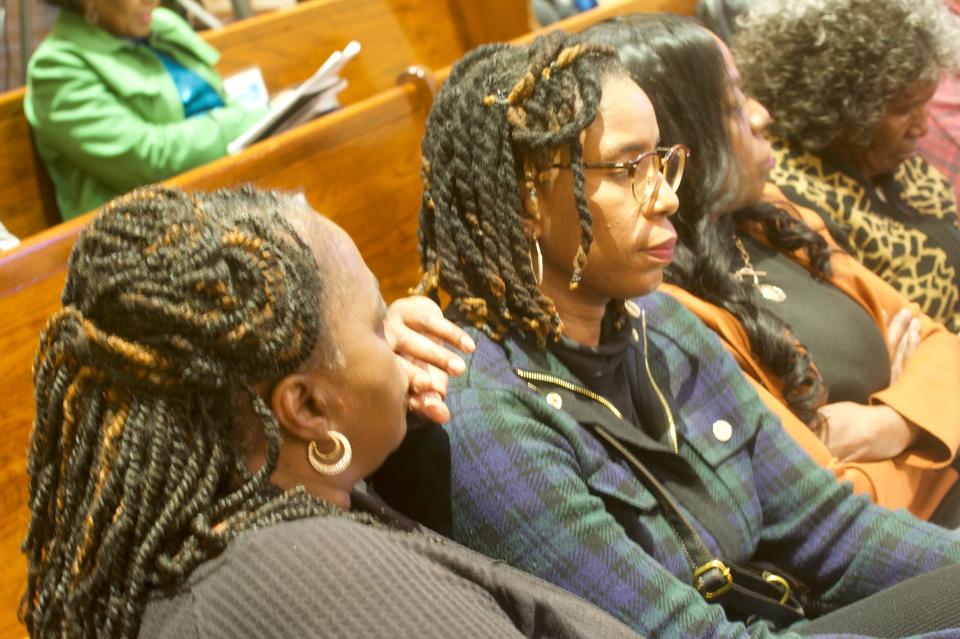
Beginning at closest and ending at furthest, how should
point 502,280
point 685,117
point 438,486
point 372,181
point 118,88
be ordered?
1. point 438,486
2. point 502,280
3. point 685,117
4. point 372,181
5. point 118,88

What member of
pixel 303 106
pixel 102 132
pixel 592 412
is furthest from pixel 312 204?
pixel 592 412

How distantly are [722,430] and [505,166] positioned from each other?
0.48 m

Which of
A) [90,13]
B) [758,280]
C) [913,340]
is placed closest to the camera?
[758,280]

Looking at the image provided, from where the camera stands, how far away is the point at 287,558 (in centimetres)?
79

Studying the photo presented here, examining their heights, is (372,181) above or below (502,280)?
below

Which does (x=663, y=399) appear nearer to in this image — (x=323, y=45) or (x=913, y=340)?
(x=913, y=340)

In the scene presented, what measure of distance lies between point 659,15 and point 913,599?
3.12ft

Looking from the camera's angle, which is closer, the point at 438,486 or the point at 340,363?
the point at 340,363

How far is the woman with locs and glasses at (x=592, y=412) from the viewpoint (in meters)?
1.04

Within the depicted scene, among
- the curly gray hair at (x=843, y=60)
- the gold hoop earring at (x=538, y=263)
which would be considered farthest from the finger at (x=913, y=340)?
the gold hoop earring at (x=538, y=263)

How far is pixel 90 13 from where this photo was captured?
228 centimetres

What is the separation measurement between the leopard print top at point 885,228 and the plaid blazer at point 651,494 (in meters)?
0.67

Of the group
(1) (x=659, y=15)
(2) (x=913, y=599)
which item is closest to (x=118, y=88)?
(1) (x=659, y=15)

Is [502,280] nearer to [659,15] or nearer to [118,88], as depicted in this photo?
[659,15]
